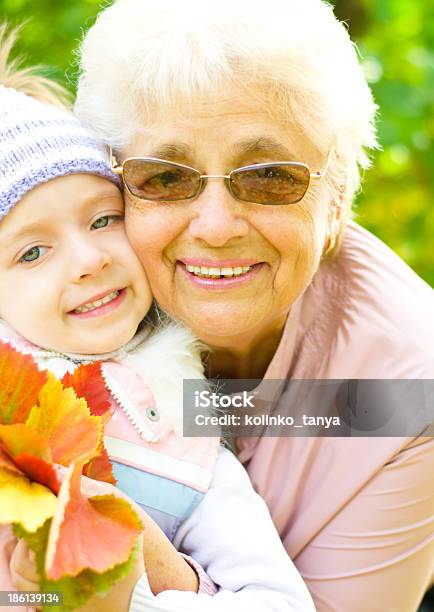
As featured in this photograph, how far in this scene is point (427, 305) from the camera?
2480 millimetres

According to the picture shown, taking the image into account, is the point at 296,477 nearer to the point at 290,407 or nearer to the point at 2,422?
the point at 290,407

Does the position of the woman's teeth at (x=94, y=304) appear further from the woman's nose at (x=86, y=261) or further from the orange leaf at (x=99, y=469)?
the orange leaf at (x=99, y=469)

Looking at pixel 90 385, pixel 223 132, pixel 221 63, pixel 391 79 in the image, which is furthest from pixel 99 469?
pixel 391 79

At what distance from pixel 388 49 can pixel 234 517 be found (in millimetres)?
2979

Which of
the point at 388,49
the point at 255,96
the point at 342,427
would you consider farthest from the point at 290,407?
the point at 388,49

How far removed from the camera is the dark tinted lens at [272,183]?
2.07 metres

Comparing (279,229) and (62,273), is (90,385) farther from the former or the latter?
A: (279,229)

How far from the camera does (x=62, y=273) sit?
6.61ft

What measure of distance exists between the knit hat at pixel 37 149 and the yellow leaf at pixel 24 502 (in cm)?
87

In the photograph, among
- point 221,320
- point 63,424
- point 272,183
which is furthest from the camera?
point 221,320

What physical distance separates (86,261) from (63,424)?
682mm

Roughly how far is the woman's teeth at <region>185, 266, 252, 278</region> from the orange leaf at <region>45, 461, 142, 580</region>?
94cm

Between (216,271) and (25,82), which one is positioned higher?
(25,82)

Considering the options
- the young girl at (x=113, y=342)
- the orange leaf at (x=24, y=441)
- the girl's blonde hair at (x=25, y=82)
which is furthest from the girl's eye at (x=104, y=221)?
the orange leaf at (x=24, y=441)
